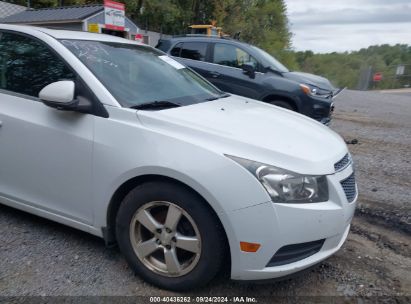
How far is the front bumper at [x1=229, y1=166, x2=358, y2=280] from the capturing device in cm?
218

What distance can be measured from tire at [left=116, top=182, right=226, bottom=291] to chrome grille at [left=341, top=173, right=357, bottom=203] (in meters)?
0.90

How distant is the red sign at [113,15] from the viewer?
1102 centimetres

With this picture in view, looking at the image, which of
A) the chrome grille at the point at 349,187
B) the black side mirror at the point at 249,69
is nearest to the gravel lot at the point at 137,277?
the chrome grille at the point at 349,187

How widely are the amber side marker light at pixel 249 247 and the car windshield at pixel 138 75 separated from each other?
1.20m

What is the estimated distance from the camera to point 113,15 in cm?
1131

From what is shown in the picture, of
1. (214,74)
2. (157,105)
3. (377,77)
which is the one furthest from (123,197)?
(377,77)

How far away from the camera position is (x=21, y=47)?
3102mm

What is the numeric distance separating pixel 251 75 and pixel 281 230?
18.3 feet

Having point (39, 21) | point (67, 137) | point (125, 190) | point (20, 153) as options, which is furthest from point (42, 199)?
point (39, 21)

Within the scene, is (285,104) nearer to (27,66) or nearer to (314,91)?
(314,91)

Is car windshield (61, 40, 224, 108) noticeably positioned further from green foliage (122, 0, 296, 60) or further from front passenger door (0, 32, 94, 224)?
green foliage (122, 0, 296, 60)

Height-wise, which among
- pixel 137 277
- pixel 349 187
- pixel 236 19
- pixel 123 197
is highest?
pixel 236 19

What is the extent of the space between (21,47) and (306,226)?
8.48 ft

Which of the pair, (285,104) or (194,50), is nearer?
(285,104)
